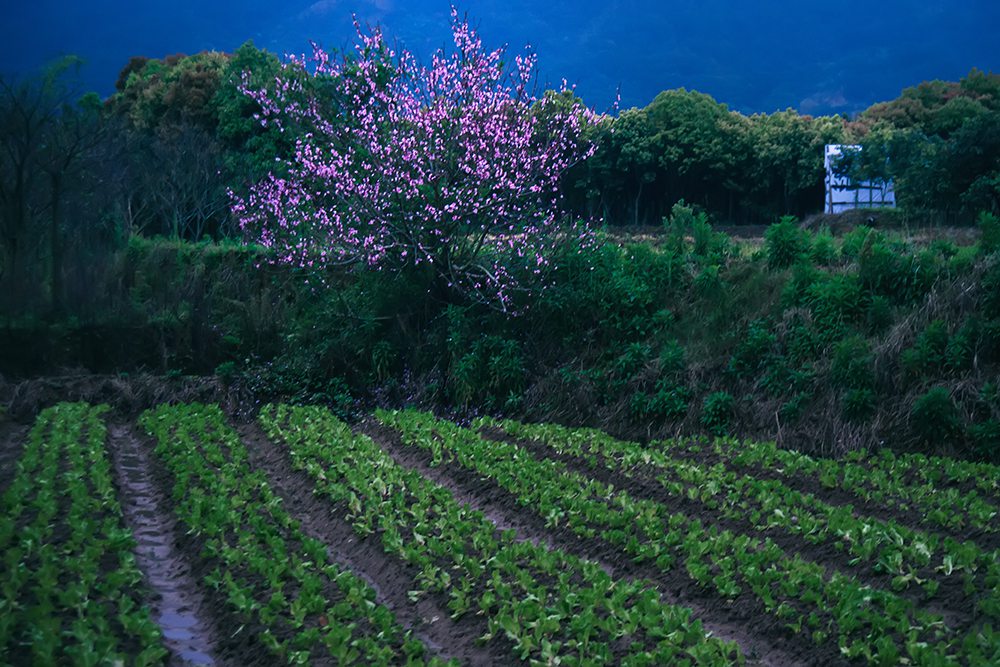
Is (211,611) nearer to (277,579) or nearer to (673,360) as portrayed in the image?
(277,579)

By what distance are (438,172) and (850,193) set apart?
19.8 m

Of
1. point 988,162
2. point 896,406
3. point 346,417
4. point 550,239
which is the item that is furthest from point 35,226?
point 988,162

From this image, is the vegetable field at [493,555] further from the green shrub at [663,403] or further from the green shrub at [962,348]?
the green shrub at [962,348]

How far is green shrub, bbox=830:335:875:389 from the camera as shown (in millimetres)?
11641

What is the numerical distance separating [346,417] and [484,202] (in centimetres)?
409

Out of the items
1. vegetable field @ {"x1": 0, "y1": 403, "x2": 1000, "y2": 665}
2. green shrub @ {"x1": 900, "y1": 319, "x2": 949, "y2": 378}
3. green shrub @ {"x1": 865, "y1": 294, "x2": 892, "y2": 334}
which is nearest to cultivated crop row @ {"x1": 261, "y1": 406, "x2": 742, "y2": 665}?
vegetable field @ {"x1": 0, "y1": 403, "x2": 1000, "y2": 665}

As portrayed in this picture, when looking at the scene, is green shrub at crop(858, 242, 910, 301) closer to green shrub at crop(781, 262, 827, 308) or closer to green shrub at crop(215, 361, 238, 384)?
green shrub at crop(781, 262, 827, 308)

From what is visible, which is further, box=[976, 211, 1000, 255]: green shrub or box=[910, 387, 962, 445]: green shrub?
box=[976, 211, 1000, 255]: green shrub

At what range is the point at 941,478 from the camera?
9.59 meters

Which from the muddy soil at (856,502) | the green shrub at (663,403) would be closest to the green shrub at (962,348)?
the muddy soil at (856,502)

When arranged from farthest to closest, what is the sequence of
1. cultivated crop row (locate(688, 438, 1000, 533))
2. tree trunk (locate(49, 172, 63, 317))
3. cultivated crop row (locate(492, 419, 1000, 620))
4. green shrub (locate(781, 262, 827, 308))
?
tree trunk (locate(49, 172, 63, 317))
green shrub (locate(781, 262, 827, 308))
cultivated crop row (locate(688, 438, 1000, 533))
cultivated crop row (locate(492, 419, 1000, 620))

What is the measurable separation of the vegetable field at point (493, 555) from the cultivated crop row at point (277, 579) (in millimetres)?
21

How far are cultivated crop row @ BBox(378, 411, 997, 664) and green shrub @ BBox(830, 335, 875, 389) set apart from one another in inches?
164

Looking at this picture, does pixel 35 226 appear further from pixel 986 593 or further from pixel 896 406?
pixel 986 593
